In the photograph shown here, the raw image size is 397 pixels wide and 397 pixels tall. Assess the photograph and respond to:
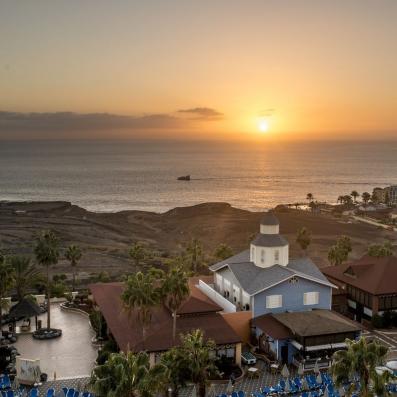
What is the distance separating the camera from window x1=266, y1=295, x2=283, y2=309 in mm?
41812

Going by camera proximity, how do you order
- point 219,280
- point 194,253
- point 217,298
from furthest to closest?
point 194,253 → point 219,280 → point 217,298

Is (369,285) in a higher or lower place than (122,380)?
lower

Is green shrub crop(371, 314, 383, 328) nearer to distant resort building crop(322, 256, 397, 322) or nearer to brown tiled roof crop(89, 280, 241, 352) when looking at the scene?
distant resort building crop(322, 256, 397, 322)

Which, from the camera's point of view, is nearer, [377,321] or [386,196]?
[377,321]

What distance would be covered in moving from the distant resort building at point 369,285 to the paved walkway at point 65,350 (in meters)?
23.9

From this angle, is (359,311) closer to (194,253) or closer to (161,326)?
(161,326)

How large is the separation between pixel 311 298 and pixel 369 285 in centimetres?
740

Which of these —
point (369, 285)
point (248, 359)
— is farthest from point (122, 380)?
point (369, 285)

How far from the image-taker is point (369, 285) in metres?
47.2

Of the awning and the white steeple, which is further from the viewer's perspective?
the white steeple

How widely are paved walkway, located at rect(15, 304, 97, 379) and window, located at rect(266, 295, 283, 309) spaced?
13.8m

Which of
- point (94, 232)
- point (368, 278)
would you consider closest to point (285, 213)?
point (94, 232)

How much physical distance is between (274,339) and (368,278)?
14.9 metres

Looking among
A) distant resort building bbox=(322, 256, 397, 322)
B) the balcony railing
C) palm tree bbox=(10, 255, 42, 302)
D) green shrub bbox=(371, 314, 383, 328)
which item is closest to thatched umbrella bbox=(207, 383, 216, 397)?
the balcony railing
